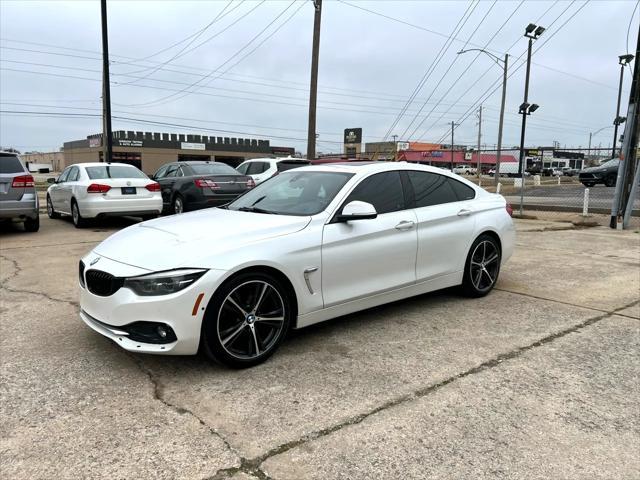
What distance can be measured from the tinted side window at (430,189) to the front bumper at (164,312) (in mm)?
2354

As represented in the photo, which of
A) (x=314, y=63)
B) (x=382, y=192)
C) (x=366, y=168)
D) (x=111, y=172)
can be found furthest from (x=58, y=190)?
(x=382, y=192)

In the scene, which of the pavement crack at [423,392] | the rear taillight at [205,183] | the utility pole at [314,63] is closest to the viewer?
the pavement crack at [423,392]

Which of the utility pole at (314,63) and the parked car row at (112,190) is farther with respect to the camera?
the utility pole at (314,63)

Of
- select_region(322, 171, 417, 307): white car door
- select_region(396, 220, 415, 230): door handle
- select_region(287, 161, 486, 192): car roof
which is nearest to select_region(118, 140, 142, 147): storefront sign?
select_region(287, 161, 486, 192): car roof

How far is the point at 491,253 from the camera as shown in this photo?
223 inches

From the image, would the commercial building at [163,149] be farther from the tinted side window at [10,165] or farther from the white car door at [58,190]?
the tinted side window at [10,165]

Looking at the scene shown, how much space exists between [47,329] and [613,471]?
440cm

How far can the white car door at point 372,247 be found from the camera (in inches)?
162

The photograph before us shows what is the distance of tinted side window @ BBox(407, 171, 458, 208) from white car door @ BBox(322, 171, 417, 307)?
0.21m

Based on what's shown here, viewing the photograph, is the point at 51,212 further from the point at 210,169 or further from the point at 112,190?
the point at 210,169

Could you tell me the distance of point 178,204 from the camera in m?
11.9

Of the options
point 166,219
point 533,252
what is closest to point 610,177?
point 533,252

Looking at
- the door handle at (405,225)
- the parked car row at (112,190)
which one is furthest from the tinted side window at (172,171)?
the door handle at (405,225)

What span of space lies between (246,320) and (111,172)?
27.6 feet
